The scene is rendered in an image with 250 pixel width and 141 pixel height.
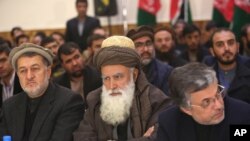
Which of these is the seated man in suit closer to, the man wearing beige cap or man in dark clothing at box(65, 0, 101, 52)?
the man wearing beige cap

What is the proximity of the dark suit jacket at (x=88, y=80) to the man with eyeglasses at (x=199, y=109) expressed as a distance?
73.6 inches

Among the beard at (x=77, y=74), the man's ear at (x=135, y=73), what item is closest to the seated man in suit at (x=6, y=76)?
the beard at (x=77, y=74)

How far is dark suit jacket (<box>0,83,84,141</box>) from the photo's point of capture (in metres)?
3.61

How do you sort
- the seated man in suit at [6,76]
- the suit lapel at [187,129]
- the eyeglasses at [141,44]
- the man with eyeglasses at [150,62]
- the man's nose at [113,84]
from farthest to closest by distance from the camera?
1. the eyeglasses at [141,44]
2. the seated man in suit at [6,76]
3. the man with eyeglasses at [150,62]
4. the man's nose at [113,84]
5. the suit lapel at [187,129]

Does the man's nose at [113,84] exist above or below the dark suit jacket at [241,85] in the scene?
above

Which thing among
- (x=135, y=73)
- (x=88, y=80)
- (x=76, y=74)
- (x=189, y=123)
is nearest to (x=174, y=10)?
(x=76, y=74)

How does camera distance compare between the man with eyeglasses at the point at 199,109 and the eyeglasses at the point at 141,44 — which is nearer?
the man with eyeglasses at the point at 199,109

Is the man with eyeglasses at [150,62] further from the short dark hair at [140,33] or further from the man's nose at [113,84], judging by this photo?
the man's nose at [113,84]

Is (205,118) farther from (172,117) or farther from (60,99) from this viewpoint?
(60,99)

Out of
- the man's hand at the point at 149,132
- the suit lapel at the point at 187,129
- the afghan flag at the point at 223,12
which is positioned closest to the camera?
the suit lapel at the point at 187,129

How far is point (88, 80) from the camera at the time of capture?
4.88 metres

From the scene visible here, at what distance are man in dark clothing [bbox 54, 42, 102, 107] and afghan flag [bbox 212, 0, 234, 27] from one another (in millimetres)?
5207

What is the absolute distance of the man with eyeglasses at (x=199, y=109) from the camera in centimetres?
280

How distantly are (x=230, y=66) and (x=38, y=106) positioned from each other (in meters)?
2.03
